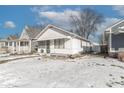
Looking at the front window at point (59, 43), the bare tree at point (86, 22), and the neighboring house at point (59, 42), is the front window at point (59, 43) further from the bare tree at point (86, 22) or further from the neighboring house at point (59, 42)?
the bare tree at point (86, 22)

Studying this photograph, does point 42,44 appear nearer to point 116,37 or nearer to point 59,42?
point 59,42

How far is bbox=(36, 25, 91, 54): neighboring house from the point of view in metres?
24.3

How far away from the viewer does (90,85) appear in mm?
8594

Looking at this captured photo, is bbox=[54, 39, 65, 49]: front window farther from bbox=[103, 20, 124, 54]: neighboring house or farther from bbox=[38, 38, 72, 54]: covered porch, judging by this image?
bbox=[103, 20, 124, 54]: neighboring house

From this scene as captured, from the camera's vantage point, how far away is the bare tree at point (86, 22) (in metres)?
36.4

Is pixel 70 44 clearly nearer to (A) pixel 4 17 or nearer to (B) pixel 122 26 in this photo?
(B) pixel 122 26

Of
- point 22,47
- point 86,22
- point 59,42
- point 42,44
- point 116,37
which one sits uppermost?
Result: point 86,22

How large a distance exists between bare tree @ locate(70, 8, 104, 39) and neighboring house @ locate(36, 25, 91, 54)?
939 cm

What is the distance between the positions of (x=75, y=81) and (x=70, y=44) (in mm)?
14964

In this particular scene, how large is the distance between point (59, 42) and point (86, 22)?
15124mm

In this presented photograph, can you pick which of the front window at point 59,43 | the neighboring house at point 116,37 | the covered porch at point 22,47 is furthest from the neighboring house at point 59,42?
the neighboring house at point 116,37

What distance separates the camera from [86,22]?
39031 mm

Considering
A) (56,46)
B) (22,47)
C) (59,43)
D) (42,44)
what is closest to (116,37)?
(59,43)
